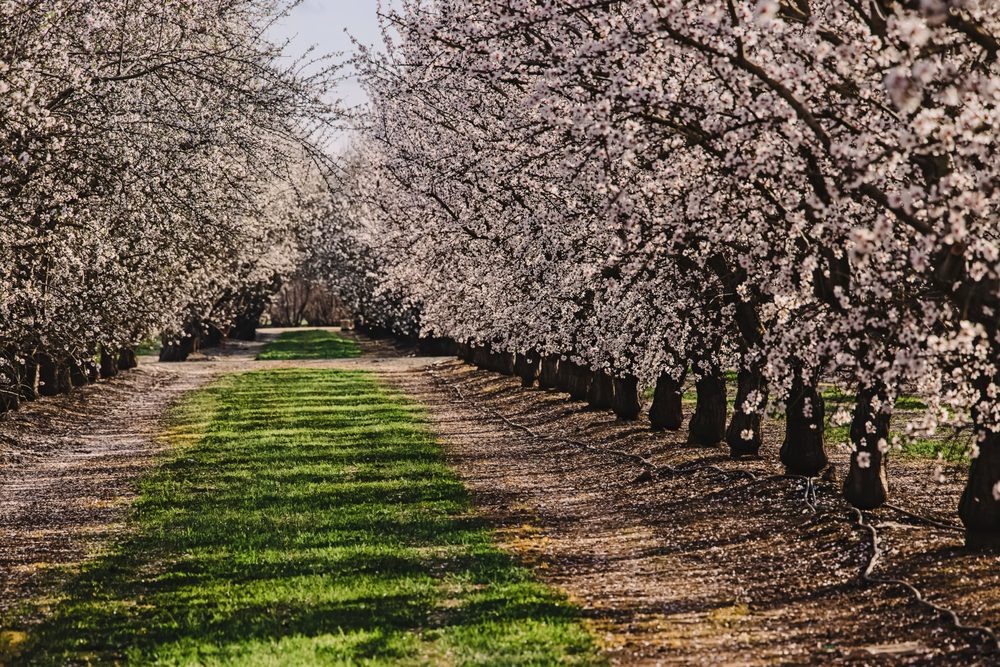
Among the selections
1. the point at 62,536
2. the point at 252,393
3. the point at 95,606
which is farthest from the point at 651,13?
the point at 252,393

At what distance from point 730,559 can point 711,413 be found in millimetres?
8292

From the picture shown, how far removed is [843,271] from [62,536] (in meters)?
10.2

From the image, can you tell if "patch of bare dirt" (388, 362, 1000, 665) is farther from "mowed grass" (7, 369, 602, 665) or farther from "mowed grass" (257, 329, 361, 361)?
"mowed grass" (257, 329, 361, 361)

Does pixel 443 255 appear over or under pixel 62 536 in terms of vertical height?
over

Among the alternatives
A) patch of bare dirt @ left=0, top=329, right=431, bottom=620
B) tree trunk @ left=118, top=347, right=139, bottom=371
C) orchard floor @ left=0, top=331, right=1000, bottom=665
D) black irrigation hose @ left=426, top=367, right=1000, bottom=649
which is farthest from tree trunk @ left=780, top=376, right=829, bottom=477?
tree trunk @ left=118, top=347, right=139, bottom=371

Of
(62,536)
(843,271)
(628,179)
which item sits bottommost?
(62,536)

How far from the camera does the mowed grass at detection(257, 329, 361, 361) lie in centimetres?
6494

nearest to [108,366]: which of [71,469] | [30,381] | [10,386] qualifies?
[30,381]

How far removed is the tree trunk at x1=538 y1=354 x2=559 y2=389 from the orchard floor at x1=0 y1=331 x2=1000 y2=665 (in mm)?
7535

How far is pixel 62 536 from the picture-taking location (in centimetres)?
1558

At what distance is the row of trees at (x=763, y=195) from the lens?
927cm

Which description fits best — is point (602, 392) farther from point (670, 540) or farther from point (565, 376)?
point (670, 540)

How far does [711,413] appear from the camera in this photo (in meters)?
21.6

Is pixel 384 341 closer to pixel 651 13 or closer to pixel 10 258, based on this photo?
pixel 10 258
